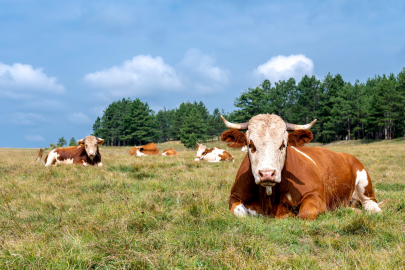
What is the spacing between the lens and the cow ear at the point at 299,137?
490 cm

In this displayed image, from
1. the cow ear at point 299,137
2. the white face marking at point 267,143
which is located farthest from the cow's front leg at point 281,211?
the cow ear at point 299,137

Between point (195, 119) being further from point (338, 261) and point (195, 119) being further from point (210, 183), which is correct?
point (338, 261)

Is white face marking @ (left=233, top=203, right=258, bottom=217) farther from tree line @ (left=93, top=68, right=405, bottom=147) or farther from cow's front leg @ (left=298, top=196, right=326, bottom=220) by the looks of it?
tree line @ (left=93, top=68, right=405, bottom=147)

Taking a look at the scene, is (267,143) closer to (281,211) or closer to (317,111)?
(281,211)

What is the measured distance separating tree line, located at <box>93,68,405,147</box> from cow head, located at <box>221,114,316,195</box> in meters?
45.9

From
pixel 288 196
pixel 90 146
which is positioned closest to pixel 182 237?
pixel 288 196

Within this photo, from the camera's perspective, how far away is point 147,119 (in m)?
80.4

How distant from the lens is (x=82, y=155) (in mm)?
13867

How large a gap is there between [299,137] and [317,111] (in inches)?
2744

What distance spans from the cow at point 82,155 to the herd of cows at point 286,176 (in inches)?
384

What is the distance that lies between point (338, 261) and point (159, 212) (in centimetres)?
270

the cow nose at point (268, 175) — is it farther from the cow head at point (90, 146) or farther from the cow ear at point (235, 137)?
the cow head at point (90, 146)

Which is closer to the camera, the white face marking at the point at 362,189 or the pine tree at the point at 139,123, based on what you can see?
the white face marking at the point at 362,189

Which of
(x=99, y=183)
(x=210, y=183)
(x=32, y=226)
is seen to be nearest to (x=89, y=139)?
(x=99, y=183)
